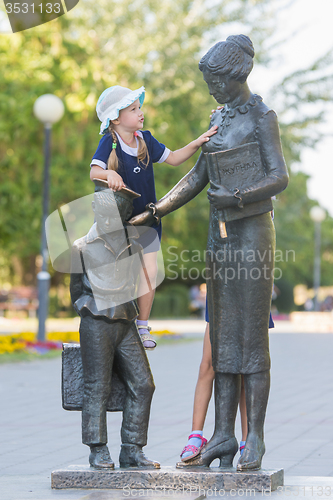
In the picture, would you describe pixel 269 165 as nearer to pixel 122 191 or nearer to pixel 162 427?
pixel 122 191

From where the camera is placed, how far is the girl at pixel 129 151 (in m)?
3.98

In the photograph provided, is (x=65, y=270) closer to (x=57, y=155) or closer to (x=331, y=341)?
(x=331, y=341)

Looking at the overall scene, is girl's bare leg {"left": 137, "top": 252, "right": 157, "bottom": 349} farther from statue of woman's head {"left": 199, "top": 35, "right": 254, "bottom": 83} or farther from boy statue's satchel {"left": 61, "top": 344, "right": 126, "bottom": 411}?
statue of woman's head {"left": 199, "top": 35, "right": 254, "bottom": 83}

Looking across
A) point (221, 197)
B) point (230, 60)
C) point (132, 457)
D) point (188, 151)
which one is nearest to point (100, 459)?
point (132, 457)

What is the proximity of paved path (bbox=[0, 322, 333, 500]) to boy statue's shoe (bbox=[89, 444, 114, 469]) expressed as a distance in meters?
0.21

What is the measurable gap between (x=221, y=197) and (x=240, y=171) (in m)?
0.20

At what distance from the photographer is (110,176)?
3879 millimetres

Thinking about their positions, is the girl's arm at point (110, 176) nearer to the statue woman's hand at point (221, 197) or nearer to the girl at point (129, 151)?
the girl at point (129, 151)

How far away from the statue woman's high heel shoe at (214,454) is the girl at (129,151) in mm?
1014

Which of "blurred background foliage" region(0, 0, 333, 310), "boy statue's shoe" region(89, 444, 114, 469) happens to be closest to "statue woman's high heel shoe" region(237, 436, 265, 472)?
"boy statue's shoe" region(89, 444, 114, 469)

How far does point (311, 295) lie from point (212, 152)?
55.0 meters

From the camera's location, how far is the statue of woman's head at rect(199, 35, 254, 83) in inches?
155

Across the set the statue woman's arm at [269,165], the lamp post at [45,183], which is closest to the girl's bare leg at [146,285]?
the statue woman's arm at [269,165]

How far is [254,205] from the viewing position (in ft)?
13.0
